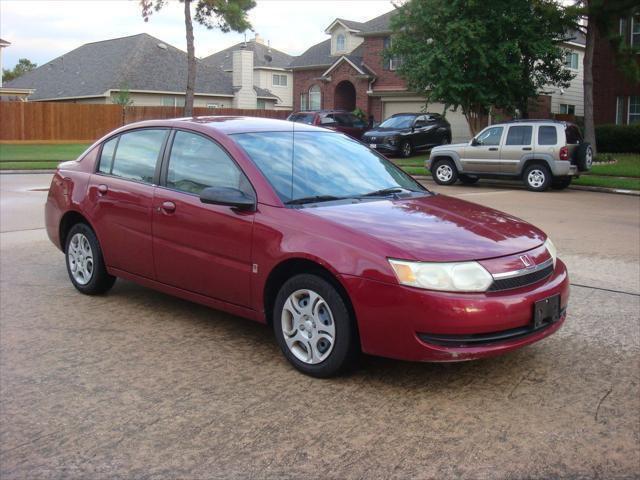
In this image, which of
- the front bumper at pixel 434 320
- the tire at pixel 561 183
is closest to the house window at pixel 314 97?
the tire at pixel 561 183

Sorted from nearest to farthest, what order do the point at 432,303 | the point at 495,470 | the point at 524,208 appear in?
the point at 495,470 < the point at 432,303 < the point at 524,208

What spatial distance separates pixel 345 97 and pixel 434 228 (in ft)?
147

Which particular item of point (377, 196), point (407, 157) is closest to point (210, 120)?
point (377, 196)

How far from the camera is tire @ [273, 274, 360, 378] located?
4.42 meters

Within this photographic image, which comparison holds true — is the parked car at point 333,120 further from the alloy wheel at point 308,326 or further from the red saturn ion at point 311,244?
the alloy wheel at point 308,326

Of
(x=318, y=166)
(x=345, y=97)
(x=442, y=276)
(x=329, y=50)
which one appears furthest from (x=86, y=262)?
(x=329, y=50)

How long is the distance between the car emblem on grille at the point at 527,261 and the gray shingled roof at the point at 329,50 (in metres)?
40.8

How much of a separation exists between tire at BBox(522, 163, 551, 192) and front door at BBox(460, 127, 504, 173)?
845mm

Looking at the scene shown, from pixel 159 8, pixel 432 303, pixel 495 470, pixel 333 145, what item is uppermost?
pixel 159 8

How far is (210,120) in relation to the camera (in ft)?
19.5

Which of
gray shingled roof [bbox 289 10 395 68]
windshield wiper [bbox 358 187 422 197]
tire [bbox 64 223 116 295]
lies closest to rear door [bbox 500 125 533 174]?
windshield wiper [bbox 358 187 422 197]

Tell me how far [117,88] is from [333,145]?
45.0m

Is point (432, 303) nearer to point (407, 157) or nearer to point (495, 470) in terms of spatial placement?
point (495, 470)

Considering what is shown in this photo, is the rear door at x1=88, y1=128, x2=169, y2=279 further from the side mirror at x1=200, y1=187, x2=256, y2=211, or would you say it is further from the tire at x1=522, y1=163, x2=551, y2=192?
the tire at x1=522, y1=163, x2=551, y2=192
